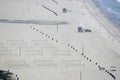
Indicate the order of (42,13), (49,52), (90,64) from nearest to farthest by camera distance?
1. (90,64)
2. (49,52)
3. (42,13)

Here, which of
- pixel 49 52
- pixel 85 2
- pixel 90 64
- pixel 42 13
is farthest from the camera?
pixel 85 2

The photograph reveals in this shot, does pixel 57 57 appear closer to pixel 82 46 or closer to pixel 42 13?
pixel 82 46

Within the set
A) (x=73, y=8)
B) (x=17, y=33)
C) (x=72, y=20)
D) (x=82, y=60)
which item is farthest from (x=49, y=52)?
(x=73, y=8)

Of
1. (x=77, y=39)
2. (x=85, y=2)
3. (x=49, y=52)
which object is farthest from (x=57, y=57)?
(x=85, y=2)

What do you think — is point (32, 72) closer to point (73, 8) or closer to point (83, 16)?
point (83, 16)

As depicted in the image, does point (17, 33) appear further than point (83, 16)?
No

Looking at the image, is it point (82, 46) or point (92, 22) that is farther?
point (92, 22)
